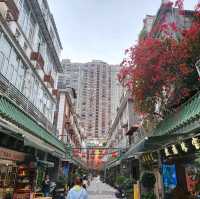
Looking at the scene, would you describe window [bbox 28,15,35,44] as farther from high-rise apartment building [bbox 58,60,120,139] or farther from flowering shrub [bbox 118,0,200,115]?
high-rise apartment building [bbox 58,60,120,139]

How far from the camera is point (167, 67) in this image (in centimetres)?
1027

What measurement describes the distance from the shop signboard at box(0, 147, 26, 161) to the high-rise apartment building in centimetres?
10751

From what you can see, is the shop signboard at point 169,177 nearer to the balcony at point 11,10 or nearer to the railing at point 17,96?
the railing at point 17,96

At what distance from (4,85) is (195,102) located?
26.4 ft

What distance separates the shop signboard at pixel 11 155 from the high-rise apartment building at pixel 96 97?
→ 4233 inches

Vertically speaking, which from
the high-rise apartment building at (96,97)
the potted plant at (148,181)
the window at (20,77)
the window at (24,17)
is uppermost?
the high-rise apartment building at (96,97)

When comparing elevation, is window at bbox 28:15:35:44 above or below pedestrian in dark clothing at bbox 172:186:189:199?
above

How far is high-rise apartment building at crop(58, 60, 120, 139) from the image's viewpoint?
398ft

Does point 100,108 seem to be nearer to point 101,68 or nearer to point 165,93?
point 101,68

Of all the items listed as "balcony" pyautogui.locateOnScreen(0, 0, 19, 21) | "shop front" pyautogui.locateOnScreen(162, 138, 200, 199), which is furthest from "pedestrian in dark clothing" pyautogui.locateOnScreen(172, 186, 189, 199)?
"balcony" pyautogui.locateOnScreen(0, 0, 19, 21)

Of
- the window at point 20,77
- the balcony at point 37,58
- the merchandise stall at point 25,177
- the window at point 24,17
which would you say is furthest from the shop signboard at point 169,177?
the window at point 24,17

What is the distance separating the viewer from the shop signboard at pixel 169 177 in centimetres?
1034

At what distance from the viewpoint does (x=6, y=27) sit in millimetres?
10086

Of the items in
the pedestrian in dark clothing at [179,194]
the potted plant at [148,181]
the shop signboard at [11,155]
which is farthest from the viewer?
the potted plant at [148,181]
